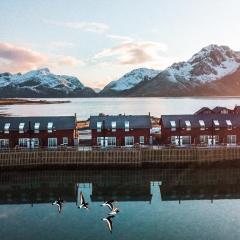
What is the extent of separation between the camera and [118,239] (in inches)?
1640

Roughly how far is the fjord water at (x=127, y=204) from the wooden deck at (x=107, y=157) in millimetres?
1867

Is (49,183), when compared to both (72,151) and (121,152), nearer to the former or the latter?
(72,151)

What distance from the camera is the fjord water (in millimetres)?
43938

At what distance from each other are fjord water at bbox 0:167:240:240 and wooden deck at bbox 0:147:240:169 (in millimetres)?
1867

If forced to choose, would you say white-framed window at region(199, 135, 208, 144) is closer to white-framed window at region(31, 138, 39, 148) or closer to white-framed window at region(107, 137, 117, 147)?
white-framed window at region(107, 137, 117, 147)

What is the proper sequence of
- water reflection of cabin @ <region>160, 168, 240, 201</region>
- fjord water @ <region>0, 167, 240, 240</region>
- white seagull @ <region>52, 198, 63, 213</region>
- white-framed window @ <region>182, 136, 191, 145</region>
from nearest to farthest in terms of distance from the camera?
fjord water @ <region>0, 167, 240, 240</region> → white seagull @ <region>52, 198, 63, 213</region> → water reflection of cabin @ <region>160, 168, 240, 201</region> → white-framed window @ <region>182, 136, 191, 145</region>

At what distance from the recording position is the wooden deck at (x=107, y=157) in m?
72.6

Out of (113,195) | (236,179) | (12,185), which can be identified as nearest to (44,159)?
(12,185)

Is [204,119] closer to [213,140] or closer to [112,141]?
[213,140]

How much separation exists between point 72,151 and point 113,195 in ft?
52.9

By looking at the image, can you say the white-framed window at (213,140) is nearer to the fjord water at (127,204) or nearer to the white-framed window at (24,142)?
the fjord water at (127,204)

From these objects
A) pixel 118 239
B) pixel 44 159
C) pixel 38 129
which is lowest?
pixel 118 239

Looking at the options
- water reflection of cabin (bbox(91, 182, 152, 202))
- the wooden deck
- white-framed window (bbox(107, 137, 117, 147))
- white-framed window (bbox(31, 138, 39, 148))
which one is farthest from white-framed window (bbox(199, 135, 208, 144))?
white-framed window (bbox(31, 138, 39, 148))

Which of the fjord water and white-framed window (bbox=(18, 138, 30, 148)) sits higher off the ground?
white-framed window (bbox=(18, 138, 30, 148))
